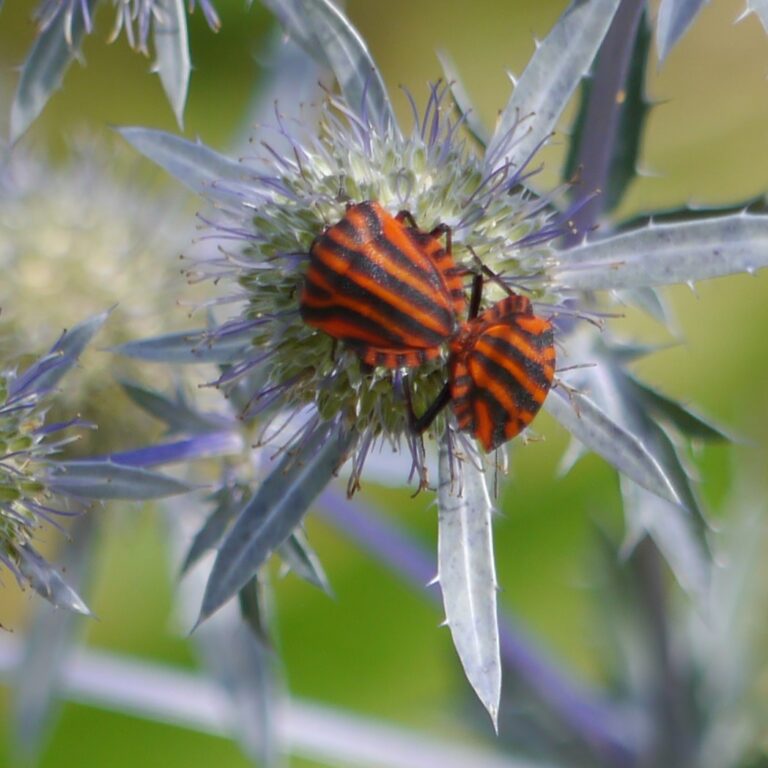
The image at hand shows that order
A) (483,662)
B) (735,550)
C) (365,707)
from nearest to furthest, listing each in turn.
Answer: (483,662) < (735,550) < (365,707)

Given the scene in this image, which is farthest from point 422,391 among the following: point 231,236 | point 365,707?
point 365,707

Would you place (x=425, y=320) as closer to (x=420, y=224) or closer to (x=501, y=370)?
(x=501, y=370)

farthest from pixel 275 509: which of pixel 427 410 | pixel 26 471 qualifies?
pixel 26 471

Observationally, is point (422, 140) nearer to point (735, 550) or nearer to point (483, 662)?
point (483, 662)

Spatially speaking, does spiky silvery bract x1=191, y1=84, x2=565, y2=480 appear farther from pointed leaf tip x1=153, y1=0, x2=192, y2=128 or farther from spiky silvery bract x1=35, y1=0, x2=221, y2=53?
spiky silvery bract x1=35, y1=0, x2=221, y2=53

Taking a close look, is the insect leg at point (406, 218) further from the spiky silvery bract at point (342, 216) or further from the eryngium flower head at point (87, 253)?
the eryngium flower head at point (87, 253)

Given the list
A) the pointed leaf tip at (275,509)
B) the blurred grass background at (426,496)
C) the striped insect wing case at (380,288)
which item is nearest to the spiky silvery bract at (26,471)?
the pointed leaf tip at (275,509)

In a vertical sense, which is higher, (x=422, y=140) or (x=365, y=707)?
(x=422, y=140)

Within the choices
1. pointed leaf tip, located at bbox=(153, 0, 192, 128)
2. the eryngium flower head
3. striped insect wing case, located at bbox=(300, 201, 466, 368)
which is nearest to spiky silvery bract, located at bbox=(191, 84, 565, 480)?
striped insect wing case, located at bbox=(300, 201, 466, 368)
